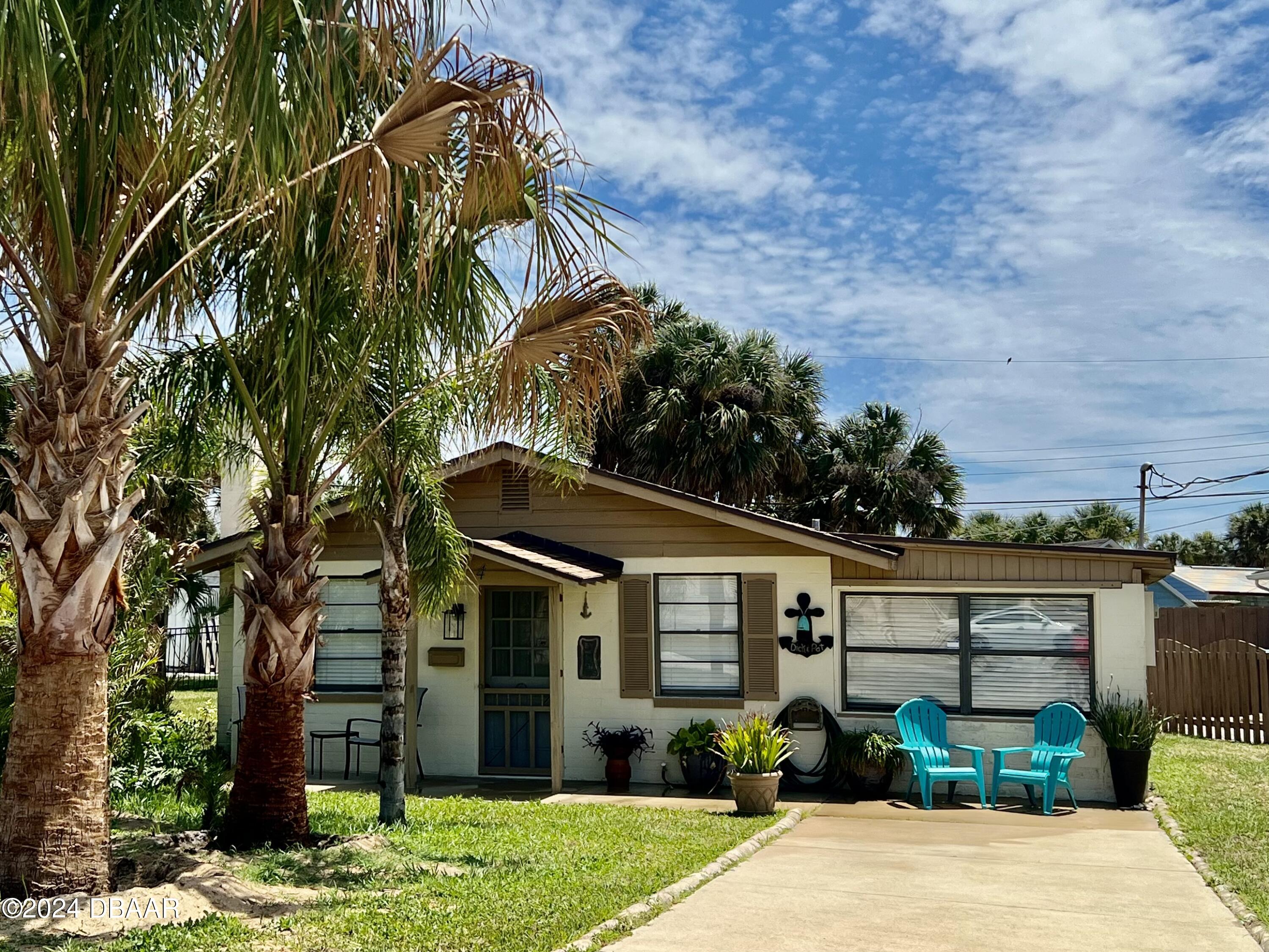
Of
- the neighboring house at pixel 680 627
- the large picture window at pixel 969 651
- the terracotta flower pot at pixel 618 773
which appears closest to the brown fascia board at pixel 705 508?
the neighboring house at pixel 680 627

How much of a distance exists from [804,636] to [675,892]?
5.85 m

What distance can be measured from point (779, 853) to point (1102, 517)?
1549 inches

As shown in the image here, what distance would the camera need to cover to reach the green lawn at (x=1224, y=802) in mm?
7934

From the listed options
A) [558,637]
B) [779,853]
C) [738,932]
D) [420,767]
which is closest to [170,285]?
[738,932]

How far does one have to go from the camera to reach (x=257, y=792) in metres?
7.54

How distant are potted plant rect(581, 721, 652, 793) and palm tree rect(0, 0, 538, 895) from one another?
738 cm

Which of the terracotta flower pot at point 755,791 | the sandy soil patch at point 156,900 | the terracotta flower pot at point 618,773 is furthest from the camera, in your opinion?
the terracotta flower pot at point 618,773

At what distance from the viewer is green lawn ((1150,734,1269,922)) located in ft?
26.0

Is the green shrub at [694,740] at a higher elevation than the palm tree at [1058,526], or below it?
below

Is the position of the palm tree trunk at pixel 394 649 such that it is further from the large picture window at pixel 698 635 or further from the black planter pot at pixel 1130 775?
the black planter pot at pixel 1130 775

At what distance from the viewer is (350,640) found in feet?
46.4

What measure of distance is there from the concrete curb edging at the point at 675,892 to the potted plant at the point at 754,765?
49 centimetres

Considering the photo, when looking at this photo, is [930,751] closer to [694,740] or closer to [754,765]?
[754,765]

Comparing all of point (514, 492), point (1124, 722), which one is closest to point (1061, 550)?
point (1124, 722)
